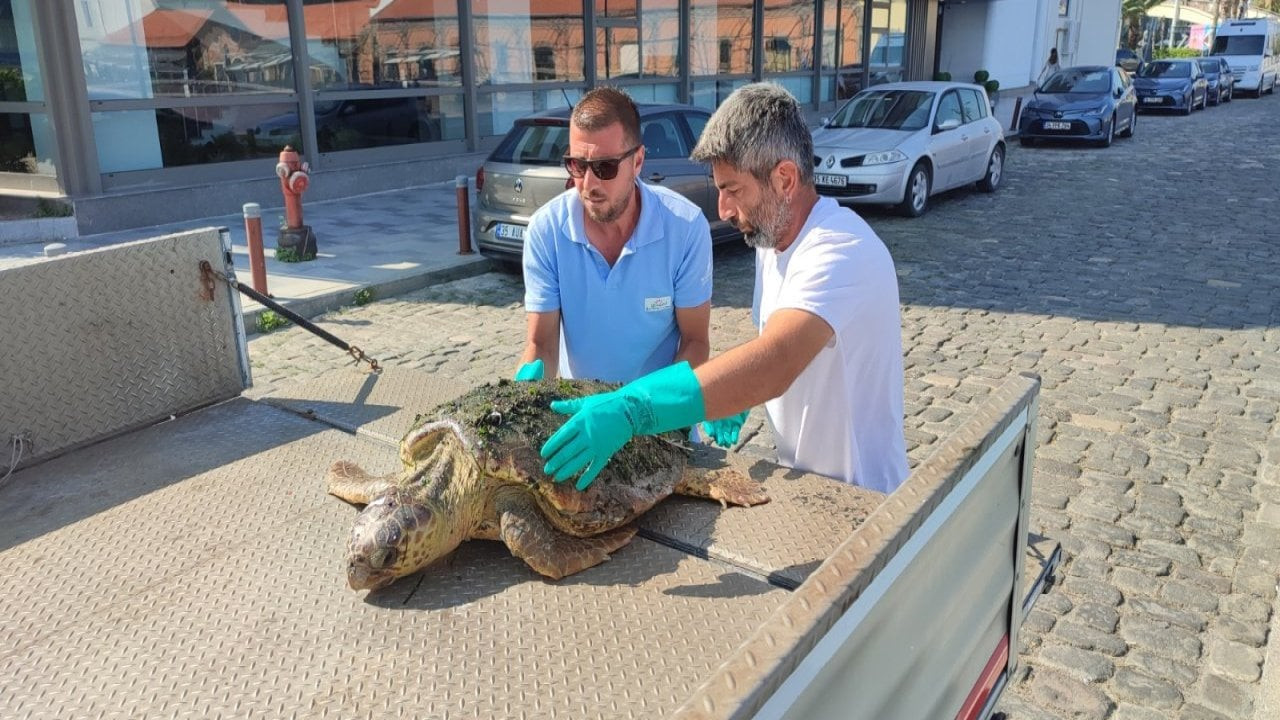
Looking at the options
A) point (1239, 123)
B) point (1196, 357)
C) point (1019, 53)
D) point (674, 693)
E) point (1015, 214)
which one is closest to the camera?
point (674, 693)

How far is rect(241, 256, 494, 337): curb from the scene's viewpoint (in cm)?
796

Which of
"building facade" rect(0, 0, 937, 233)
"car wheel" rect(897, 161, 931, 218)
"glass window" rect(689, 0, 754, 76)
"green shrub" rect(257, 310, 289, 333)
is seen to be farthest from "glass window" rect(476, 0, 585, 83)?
"green shrub" rect(257, 310, 289, 333)

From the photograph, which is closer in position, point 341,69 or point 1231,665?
point 1231,665

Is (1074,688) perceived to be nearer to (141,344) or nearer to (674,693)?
(674,693)

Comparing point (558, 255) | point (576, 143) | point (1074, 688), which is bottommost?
point (1074, 688)

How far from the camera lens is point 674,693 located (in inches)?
71.7

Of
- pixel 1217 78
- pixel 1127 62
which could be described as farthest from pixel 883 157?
pixel 1127 62

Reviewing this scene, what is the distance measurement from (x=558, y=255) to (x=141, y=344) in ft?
4.87

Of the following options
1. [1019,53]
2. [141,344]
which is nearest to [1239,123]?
[1019,53]

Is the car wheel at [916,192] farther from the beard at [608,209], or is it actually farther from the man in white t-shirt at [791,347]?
the man in white t-shirt at [791,347]

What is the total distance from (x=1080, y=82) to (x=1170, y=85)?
1107cm

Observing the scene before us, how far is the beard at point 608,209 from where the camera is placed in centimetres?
326

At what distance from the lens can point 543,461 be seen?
2.40 meters

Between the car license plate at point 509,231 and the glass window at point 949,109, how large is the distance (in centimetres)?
694
